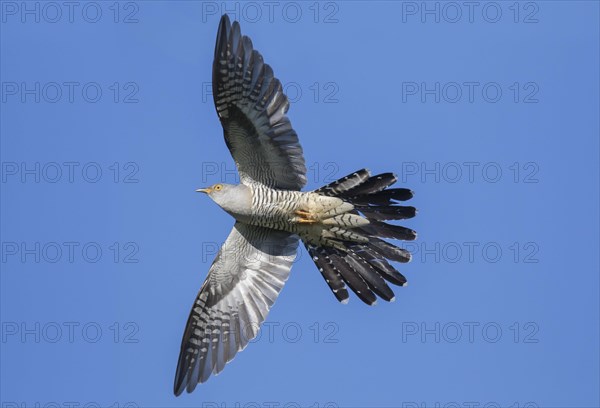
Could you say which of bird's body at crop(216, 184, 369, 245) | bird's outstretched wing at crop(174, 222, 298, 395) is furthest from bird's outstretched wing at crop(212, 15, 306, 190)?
bird's outstretched wing at crop(174, 222, 298, 395)

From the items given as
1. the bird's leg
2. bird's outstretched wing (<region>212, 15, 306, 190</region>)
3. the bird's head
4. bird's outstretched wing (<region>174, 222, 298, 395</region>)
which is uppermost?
bird's outstretched wing (<region>212, 15, 306, 190</region>)

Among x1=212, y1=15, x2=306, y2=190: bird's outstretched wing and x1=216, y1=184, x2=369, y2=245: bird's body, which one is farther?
x1=216, y1=184, x2=369, y2=245: bird's body

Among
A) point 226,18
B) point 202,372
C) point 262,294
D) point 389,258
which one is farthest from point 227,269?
point 226,18

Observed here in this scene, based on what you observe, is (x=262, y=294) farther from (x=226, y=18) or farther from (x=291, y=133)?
(x=226, y=18)

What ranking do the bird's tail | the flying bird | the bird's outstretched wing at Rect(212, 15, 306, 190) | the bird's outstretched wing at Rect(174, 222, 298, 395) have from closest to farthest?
the bird's outstretched wing at Rect(212, 15, 306, 190) → the flying bird → the bird's tail → the bird's outstretched wing at Rect(174, 222, 298, 395)

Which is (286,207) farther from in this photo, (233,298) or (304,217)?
(233,298)

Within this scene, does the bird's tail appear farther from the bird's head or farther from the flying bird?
the bird's head

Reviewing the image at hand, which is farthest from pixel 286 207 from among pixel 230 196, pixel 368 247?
pixel 368 247
